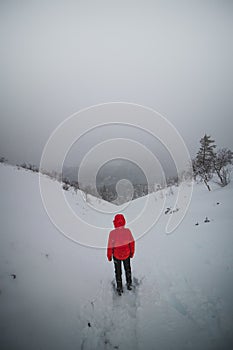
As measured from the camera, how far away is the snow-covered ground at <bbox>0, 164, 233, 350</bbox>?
11.6 ft

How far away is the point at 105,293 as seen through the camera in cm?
493

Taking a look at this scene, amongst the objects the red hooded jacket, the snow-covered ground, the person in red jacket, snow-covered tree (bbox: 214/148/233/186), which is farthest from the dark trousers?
snow-covered tree (bbox: 214/148/233/186)

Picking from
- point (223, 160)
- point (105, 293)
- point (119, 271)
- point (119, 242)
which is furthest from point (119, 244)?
point (223, 160)

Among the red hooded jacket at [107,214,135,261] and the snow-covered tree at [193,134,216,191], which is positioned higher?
the snow-covered tree at [193,134,216,191]

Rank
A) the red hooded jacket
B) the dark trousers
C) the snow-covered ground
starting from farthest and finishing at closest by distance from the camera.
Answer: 1. the dark trousers
2. the red hooded jacket
3. the snow-covered ground

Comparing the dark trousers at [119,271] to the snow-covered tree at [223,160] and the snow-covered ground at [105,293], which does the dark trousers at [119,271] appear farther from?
the snow-covered tree at [223,160]

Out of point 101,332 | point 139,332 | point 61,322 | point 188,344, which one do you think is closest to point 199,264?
point 188,344

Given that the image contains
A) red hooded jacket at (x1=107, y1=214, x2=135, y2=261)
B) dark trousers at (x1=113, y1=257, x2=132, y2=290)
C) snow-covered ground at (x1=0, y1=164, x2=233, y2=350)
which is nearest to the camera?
snow-covered ground at (x1=0, y1=164, x2=233, y2=350)

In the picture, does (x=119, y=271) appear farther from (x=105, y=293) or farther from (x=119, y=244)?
(x=105, y=293)

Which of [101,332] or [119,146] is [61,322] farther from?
[119,146]

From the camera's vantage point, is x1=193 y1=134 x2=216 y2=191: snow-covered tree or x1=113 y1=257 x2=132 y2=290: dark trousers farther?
x1=193 y1=134 x2=216 y2=191: snow-covered tree

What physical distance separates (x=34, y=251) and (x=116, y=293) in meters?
2.93

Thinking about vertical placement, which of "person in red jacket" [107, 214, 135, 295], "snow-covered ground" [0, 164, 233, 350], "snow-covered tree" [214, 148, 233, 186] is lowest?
"snow-covered ground" [0, 164, 233, 350]

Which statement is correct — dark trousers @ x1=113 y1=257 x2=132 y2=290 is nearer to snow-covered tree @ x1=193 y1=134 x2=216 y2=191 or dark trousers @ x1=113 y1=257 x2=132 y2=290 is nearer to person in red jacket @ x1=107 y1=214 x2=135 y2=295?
person in red jacket @ x1=107 y1=214 x2=135 y2=295
